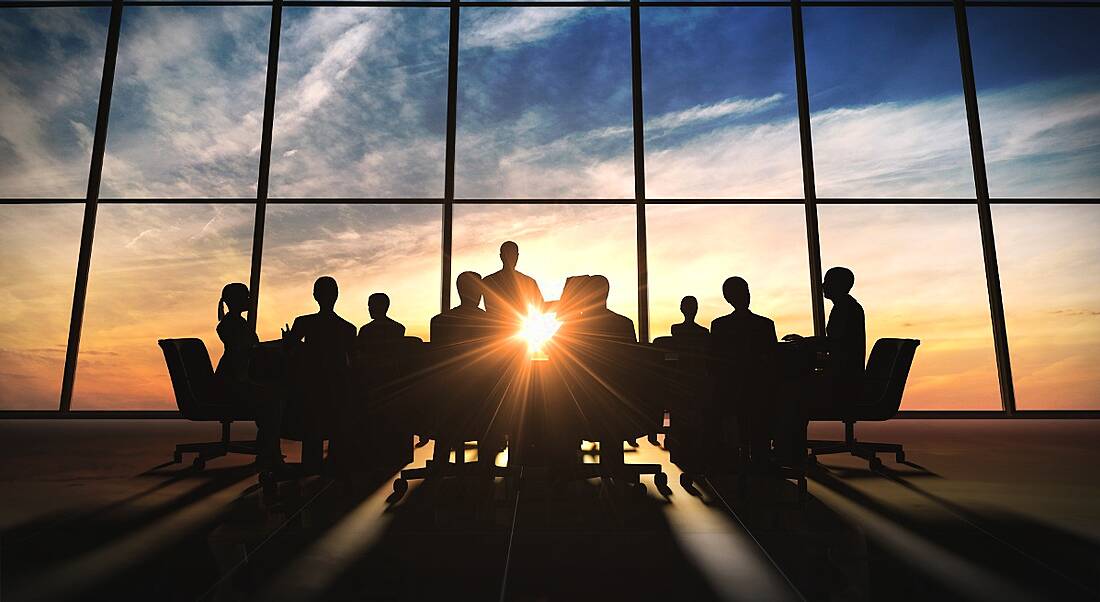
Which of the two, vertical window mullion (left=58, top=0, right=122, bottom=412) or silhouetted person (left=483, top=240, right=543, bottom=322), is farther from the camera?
vertical window mullion (left=58, top=0, right=122, bottom=412)

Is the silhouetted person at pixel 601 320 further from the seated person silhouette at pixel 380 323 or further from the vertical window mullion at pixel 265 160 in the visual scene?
the vertical window mullion at pixel 265 160

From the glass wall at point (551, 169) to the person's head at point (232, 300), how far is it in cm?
212

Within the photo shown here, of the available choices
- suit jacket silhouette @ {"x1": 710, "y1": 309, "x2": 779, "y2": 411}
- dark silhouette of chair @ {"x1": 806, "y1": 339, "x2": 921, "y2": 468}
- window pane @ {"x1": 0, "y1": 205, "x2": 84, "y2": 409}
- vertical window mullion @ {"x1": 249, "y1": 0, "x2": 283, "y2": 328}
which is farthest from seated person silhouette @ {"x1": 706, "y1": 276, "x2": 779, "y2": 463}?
window pane @ {"x1": 0, "y1": 205, "x2": 84, "y2": 409}

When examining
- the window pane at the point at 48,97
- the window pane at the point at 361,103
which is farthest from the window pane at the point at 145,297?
the window pane at the point at 361,103

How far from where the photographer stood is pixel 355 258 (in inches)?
213

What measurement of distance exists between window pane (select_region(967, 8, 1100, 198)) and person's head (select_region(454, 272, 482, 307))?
5382 millimetres

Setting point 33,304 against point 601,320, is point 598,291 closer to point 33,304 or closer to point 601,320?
point 601,320

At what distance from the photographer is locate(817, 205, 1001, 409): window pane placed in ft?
17.2

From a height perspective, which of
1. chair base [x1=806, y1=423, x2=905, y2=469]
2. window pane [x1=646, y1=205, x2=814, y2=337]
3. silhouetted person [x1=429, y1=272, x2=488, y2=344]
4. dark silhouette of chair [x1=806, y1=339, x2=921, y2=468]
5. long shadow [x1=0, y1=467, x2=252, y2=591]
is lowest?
long shadow [x1=0, y1=467, x2=252, y2=591]

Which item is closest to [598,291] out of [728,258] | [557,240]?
[557,240]

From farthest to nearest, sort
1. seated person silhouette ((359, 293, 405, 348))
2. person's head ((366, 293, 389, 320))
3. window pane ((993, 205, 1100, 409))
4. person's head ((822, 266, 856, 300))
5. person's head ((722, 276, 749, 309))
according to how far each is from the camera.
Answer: window pane ((993, 205, 1100, 409))
person's head ((366, 293, 389, 320))
seated person silhouette ((359, 293, 405, 348))
person's head ((822, 266, 856, 300))
person's head ((722, 276, 749, 309))

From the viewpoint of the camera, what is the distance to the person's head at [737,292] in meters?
2.67

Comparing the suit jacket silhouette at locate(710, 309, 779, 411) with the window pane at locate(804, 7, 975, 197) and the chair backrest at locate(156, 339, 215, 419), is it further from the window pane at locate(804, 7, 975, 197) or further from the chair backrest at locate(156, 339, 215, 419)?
the window pane at locate(804, 7, 975, 197)

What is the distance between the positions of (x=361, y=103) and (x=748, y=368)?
4826mm
